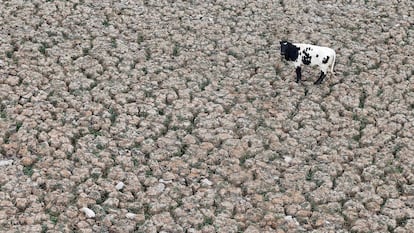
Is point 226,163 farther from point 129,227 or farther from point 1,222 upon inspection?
point 1,222

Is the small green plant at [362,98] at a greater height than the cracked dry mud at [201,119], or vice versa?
the small green plant at [362,98]

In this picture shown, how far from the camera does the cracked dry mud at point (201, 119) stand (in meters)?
6.42

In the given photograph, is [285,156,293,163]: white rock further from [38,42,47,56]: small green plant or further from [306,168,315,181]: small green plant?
[38,42,47,56]: small green plant

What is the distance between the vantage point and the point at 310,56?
8195mm

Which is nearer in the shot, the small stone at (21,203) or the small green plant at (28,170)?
the small stone at (21,203)

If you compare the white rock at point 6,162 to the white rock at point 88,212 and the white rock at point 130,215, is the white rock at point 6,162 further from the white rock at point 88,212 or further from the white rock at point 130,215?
the white rock at point 130,215

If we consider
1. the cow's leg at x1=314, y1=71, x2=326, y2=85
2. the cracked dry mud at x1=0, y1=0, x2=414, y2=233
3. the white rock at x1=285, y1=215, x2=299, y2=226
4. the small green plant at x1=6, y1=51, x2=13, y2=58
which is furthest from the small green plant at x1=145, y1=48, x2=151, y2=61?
the white rock at x1=285, y1=215, x2=299, y2=226

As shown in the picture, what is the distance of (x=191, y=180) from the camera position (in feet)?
22.1

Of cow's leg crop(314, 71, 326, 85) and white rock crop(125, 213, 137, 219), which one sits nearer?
white rock crop(125, 213, 137, 219)

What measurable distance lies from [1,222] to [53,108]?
1.85 metres

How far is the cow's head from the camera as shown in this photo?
823 centimetres

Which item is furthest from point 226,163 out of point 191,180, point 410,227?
point 410,227

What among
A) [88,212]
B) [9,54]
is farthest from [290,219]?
[9,54]

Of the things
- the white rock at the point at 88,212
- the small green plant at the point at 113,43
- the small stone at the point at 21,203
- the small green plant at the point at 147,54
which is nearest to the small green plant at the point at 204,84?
the small green plant at the point at 147,54
